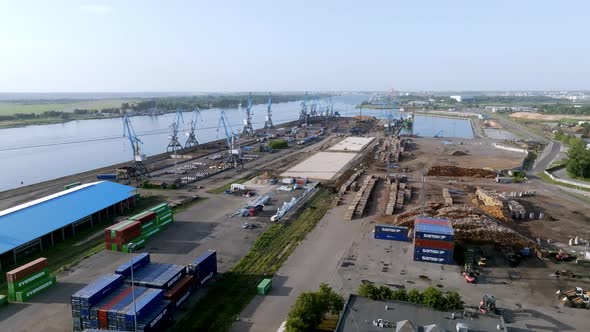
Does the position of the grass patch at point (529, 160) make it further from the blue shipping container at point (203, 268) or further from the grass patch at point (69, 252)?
the grass patch at point (69, 252)

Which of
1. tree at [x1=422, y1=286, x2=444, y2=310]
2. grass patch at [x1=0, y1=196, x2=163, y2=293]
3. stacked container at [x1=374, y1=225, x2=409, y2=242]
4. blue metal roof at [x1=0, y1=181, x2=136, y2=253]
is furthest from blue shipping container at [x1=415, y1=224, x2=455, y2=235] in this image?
blue metal roof at [x1=0, y1=181, x2=136, y2=253]

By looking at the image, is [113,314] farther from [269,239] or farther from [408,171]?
[408,171]

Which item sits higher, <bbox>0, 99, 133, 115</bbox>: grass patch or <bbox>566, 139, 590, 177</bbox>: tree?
<bbox>0, 99, 133, 115</bbox>: grass patch

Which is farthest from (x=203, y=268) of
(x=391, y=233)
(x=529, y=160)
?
(x=529, y=160)

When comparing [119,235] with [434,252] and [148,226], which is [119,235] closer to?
[148,226]

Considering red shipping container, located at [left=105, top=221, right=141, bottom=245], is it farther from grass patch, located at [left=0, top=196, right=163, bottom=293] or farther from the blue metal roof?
the blue metal roof
